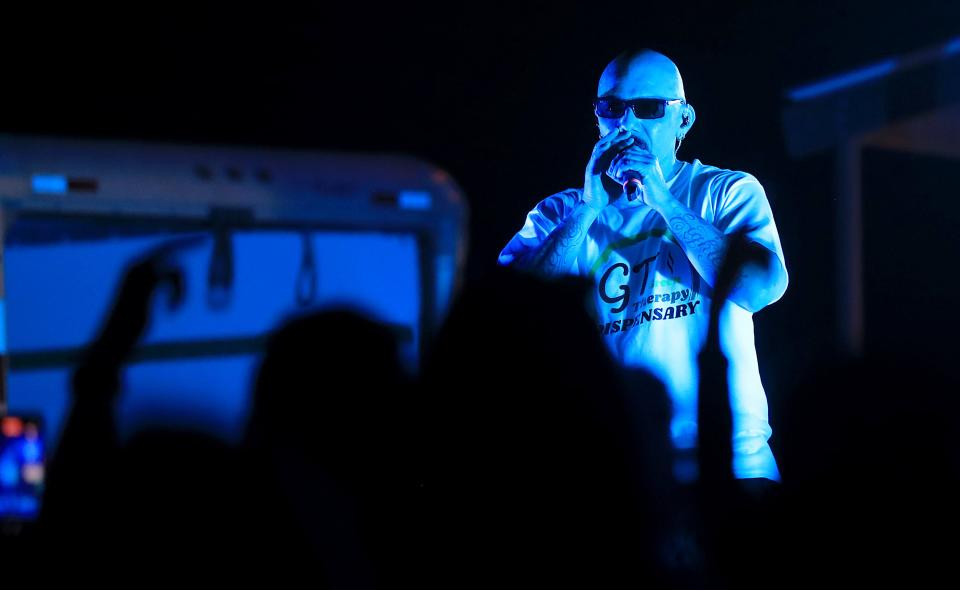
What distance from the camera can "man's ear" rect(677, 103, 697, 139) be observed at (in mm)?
2624

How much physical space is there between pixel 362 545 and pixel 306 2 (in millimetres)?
1769

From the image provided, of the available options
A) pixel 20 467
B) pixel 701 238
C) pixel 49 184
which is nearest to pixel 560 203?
pixel 701 238

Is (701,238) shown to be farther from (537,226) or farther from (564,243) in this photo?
(537,226)

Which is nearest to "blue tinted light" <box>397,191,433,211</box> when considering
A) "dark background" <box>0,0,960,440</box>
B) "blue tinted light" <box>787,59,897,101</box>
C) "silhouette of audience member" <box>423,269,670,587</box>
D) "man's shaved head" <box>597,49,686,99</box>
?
"silhouette of audience member" <box>423,269,670,587</box>

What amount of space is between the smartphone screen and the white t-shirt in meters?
1.60

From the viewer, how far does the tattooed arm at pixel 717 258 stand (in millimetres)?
2484

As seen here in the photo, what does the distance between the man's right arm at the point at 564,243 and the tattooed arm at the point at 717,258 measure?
247 mm

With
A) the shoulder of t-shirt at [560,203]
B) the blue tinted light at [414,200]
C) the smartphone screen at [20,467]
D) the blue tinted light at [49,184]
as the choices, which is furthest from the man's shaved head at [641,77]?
the smartphone screen at [20,467]

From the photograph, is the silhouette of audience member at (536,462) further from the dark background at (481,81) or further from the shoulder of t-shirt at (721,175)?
the shoulder of t-shirt at (721,175)

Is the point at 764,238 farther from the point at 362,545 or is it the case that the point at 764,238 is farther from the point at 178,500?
the point at 178,500

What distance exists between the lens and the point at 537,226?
9.08 ft

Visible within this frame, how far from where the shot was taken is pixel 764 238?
2.52 m

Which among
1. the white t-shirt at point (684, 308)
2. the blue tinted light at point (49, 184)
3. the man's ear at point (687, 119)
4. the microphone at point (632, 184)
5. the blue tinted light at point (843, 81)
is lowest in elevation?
the white t-shirt at point (684, 308)

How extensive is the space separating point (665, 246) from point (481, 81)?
0.87 metres
